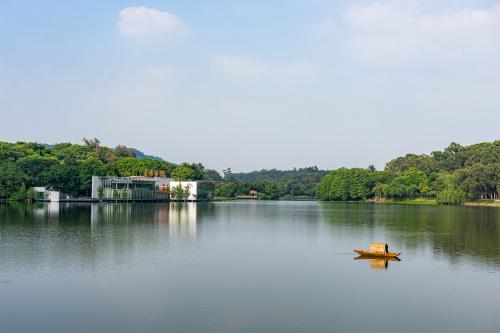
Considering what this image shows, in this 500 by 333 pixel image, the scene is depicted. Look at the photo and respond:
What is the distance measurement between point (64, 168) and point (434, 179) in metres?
89.1

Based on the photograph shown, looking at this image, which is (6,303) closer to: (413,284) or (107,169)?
(413,284)

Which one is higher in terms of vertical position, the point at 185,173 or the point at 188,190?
the point at 185,173

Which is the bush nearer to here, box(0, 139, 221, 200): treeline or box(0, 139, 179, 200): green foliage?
box(0, 139, 221, 200): treeline

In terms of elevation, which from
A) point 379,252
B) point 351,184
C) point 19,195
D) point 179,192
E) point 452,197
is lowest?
point 379,252

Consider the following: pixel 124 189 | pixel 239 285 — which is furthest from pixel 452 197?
pixel 239 285

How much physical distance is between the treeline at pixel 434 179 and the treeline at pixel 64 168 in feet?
143

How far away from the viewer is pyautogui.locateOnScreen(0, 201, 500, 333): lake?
16.6 meters

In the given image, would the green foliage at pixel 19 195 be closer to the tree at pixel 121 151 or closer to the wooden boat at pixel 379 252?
the tree at pixel 121 151

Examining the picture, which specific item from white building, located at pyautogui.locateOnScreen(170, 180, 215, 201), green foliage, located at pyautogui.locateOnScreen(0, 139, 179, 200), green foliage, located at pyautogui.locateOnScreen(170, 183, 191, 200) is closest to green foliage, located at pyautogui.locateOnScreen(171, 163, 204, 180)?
green foliage, located at pyautogui.locateOnScreen(0, 139, 179, 200)

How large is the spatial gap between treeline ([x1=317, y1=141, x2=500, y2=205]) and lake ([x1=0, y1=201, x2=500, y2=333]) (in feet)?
258

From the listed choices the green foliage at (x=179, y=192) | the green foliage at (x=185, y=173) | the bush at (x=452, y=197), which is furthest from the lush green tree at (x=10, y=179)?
the bush at (x=452, y=197)

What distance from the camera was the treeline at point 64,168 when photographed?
102 metres

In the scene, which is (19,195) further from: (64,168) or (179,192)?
(179,192)

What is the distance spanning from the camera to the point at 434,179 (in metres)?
134
